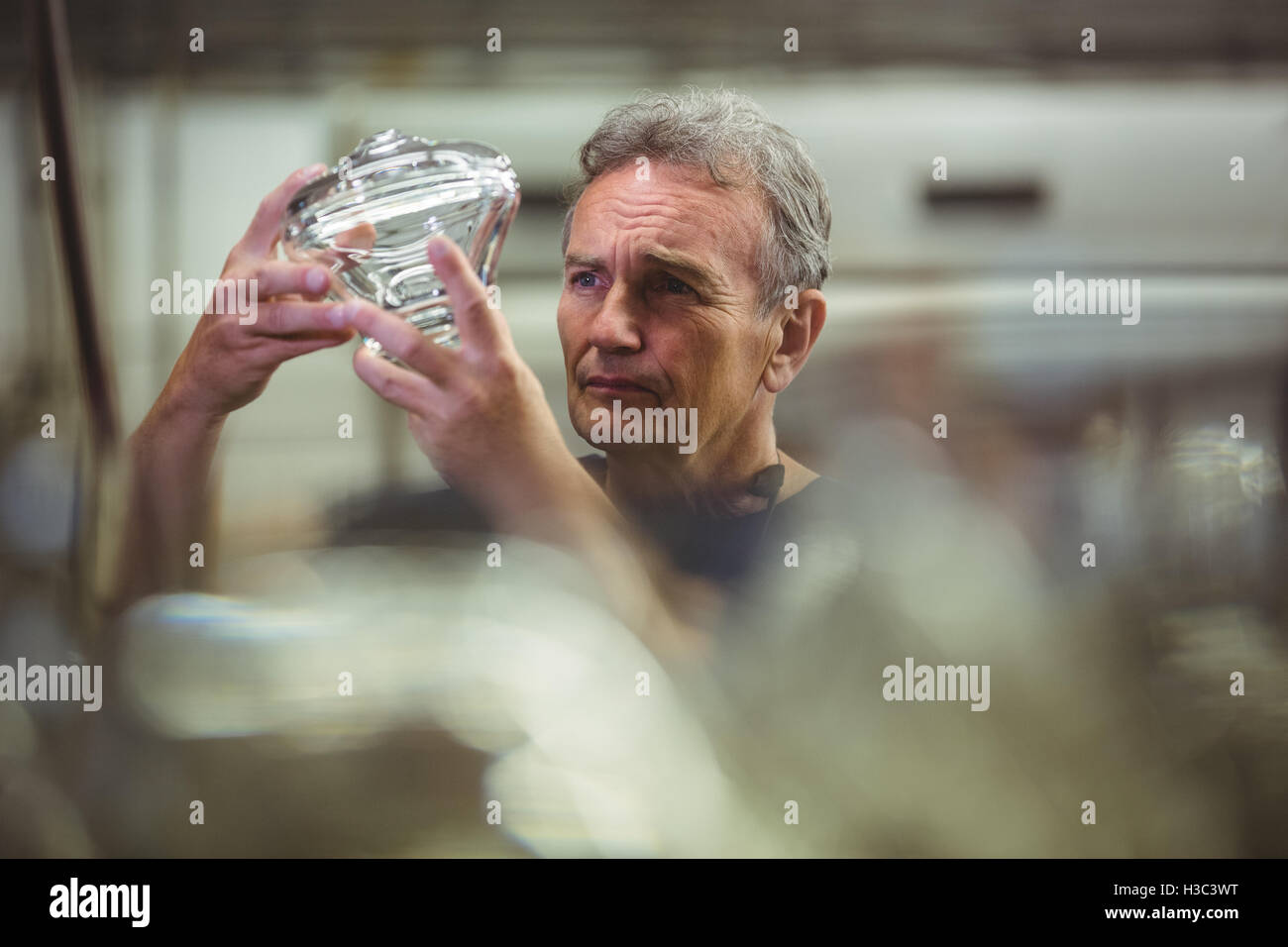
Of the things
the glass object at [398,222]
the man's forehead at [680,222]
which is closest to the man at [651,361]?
the man's forehead at [680,222]

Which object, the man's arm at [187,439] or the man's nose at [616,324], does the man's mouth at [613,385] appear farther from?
the man's arm at [187,439]

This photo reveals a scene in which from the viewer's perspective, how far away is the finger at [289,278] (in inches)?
48.6

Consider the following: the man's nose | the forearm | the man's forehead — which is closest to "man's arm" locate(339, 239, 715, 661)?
the man's nose

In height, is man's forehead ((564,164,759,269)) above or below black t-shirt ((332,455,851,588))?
above

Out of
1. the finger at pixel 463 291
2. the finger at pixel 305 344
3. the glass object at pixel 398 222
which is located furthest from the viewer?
the finger at pixel 305 344

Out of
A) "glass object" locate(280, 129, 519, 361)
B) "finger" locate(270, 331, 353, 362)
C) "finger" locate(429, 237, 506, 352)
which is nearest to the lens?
"finger" locate(429, 237, 506, 352)

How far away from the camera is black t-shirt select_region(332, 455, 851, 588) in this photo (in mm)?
1405

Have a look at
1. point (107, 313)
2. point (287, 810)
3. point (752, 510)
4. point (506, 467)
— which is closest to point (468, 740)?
point (287, 810)

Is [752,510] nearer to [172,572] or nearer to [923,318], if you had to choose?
[923,318]

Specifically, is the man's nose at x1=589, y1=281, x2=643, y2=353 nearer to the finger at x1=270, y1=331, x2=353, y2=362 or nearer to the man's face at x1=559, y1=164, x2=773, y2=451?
the man's face at x1=559, y1=164, x2=773, y2=451

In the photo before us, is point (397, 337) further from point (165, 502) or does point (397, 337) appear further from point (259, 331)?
point (165, 502)

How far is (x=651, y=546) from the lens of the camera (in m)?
1.40

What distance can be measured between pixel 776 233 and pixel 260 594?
92 centimetres
